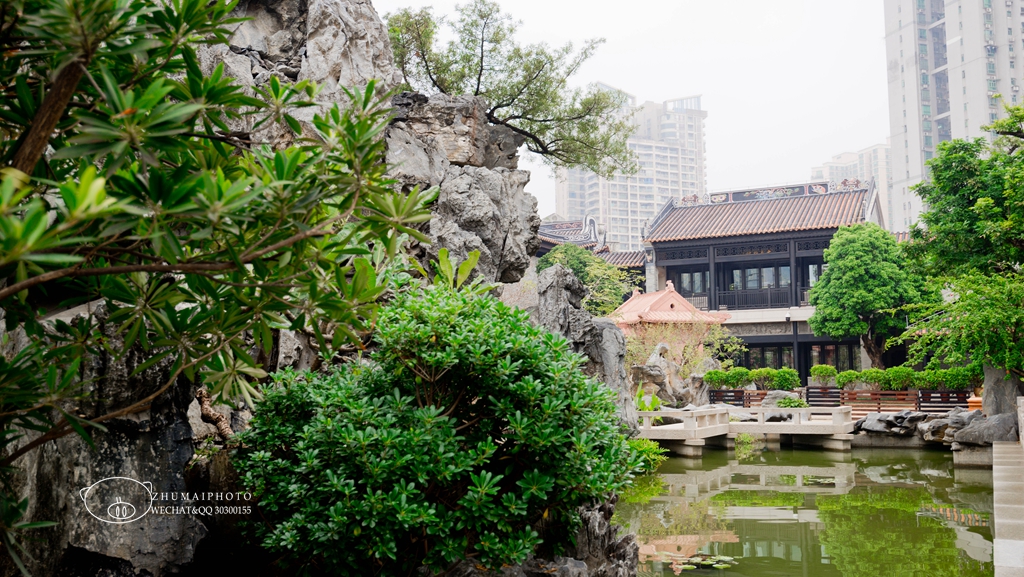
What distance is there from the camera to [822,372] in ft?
66.4

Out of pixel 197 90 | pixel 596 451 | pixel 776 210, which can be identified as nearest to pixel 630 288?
pixel 776 210

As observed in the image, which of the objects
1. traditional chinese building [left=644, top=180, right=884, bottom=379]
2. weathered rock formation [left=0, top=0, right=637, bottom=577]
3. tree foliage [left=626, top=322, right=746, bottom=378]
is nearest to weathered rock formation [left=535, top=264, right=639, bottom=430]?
weathered rock formation [left=0, top=0, right=637, bottom=577]

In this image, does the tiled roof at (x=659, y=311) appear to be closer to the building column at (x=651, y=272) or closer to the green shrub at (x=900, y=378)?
the green shrub at (x=900, y=378)

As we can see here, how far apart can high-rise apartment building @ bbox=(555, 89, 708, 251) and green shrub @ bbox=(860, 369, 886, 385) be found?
167 feet

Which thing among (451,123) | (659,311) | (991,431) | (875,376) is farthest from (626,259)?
(451,123)

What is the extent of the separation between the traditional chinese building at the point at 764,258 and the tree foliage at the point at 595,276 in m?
3.99

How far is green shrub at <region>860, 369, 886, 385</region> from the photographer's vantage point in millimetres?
18234

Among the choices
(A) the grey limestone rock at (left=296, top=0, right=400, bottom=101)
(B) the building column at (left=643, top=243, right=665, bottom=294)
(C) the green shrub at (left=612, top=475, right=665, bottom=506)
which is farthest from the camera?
(B) the building column at (left=643, top=243, right=665, bottom=294)

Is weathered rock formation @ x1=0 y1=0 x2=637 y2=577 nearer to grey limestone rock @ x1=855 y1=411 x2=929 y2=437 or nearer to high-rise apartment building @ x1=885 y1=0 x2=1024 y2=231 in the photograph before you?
grey limestone rock @ x1=855 y1=411 x2=929 y2=437

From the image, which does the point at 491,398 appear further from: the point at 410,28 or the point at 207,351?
the point at 410,28

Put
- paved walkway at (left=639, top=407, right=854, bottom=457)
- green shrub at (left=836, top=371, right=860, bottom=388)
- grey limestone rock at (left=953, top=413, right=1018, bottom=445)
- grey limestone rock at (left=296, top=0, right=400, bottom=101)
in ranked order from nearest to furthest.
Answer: grey limestone rock at (left=296, top=0, right=400, bottom=101)
grey limestone rock at (left=953, top=413, right=1018, bottom=445)
paved walkway at (left=639, top=407, right=854, bottom=457)
green shrub at (left=836, top=371, right=860, bottom=388)

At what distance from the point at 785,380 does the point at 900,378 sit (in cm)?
299

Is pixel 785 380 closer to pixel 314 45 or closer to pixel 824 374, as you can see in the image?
pixel 824 374

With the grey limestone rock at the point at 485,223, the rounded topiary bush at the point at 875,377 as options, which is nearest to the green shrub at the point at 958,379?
the rounded topiary bush at the point at 875,377
